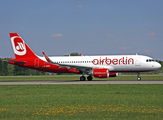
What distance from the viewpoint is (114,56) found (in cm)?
4188

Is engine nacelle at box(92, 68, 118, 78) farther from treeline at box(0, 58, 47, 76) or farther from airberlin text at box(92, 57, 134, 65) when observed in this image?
treeline at box(0, 58, 47, 76)

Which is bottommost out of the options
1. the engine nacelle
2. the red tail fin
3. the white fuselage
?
the engine nacelle

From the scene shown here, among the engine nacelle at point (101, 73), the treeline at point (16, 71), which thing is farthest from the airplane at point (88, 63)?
the treeline at point (16, 71)

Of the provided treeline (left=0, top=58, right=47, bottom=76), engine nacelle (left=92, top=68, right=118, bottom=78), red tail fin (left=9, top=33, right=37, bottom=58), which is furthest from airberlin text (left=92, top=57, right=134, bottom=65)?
treeline (left=0, top=58, right=47, bottom=76)

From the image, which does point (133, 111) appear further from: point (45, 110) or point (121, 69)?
point (121, 69)

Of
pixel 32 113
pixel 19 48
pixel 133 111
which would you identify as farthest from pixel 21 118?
pixel 19 48

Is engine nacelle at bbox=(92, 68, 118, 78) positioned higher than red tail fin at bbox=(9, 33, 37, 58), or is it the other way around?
red tail fin at bbox=(9, 33, 37, 58)

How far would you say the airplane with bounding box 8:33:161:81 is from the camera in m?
40.5

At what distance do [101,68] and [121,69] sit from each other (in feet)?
10.9

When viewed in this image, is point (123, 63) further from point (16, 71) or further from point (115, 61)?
point (16, 71)

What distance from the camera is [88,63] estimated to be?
140 ft

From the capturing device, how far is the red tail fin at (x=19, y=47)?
45.1 metres

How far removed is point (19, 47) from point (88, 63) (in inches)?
515

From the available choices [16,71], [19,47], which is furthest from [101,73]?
[16,71]
